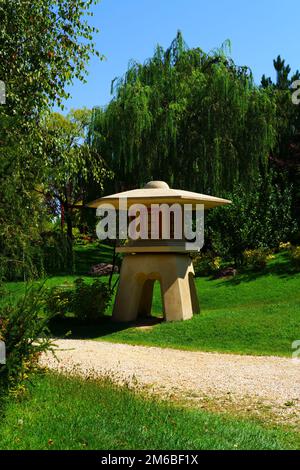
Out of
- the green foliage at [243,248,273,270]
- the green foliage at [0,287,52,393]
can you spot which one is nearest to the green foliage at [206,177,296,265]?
the green foliage at [243,248,273,270]

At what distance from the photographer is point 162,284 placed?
14.9 metres

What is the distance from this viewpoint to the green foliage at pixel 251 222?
22.3 meters

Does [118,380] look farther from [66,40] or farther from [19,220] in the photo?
[66,40]

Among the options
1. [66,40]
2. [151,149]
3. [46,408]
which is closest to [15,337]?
[46,408]

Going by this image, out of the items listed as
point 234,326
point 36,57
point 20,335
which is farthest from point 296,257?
point 20,335

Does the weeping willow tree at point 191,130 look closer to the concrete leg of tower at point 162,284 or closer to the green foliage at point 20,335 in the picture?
the concrete leg of tower at point 162,284

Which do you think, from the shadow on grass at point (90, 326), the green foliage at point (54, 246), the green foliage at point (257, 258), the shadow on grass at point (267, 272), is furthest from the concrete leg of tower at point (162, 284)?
the green foliage at point (257, 258)

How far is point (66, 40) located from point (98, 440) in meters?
9.92

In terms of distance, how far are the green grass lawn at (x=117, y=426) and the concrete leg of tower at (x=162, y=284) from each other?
26.0ft

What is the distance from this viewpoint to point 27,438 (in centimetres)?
513

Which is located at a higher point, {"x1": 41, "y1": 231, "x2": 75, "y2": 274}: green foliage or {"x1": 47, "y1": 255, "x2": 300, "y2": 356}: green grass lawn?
{"x1": 41, "y1": 231, "x2": 75, "y2": 274}: green foliage

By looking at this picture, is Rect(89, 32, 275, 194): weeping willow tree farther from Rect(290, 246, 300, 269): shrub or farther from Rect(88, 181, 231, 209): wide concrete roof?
Rect(88, 181, 231, 209): wide concrete roof

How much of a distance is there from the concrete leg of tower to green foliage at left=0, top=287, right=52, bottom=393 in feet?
28.3

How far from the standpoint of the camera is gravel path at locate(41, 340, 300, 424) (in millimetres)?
7160
